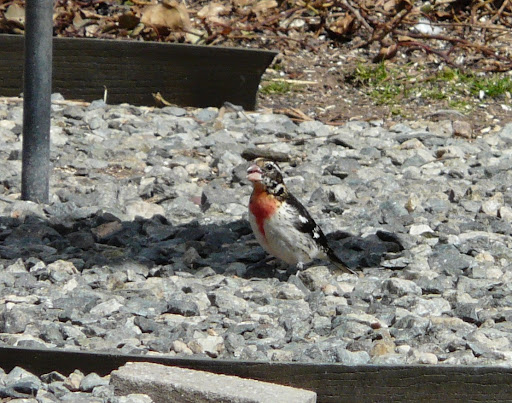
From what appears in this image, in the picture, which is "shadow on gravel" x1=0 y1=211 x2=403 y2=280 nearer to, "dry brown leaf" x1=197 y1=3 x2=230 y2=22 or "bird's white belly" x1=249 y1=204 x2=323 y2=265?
"bird's white belly" x1=249 y1=204 x2=323 y2=265

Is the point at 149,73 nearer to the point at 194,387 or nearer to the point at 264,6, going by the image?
the point at 264,6

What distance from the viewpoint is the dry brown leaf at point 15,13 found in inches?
339

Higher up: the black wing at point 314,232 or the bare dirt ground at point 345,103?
the black wing at point 314,232

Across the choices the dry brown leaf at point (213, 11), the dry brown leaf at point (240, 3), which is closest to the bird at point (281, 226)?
the dry brown leaf at point (213, 11)

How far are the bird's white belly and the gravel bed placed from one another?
0.11 m

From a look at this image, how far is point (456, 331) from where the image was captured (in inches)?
162

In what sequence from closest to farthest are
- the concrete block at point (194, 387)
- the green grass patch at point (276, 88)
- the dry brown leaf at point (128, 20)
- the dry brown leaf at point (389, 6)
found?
1. the concrete block at point (194, 387)
2. the green grass patch at point (276, 88)
3. the dry brown leaf at point (128, 20)
4. the dry brown leaf at point (389, 6)

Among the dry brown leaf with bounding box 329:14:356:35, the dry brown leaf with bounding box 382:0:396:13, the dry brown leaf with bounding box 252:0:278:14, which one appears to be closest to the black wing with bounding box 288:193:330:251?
the dry brown leaf with bounding box 329:14:356:35

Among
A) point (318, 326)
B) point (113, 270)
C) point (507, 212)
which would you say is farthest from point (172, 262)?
point (507, 212)

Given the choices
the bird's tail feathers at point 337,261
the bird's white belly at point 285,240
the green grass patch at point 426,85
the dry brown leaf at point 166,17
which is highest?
the bird's white belly at point 285,240

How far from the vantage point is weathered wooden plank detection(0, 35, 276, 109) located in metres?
7.64

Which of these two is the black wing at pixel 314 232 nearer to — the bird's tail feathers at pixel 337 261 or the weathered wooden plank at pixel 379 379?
the bird's tail feathers at pixel 337 261

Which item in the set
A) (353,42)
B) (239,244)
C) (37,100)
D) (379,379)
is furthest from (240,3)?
(379,379)

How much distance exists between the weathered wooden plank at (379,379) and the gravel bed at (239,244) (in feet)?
0.71
